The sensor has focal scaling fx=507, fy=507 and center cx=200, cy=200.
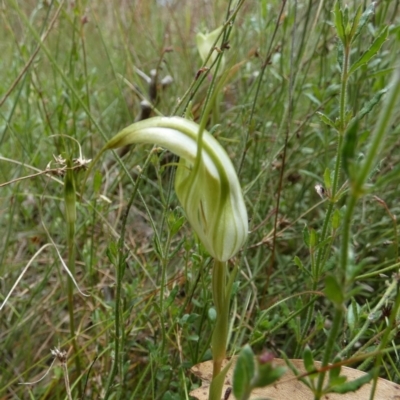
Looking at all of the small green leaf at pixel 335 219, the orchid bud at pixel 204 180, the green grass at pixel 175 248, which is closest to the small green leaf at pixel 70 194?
the green grass at pixel 175 248

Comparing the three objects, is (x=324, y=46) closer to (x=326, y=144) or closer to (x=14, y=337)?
(x=326, y=144)

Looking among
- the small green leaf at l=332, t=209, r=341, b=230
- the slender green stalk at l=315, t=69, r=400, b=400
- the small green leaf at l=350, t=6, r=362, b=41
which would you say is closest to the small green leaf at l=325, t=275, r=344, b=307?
the slender green stalk at l=315, t=69, r=400, b=400

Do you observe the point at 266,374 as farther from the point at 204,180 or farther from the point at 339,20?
the point at 339,20

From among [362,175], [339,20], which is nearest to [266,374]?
[362,175]

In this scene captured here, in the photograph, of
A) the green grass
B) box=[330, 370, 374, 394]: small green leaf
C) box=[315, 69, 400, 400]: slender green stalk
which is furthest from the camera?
the green grass

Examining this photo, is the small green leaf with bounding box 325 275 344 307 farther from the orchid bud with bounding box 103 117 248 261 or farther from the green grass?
the green grass

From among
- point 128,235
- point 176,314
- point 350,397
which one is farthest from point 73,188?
point 128,235
